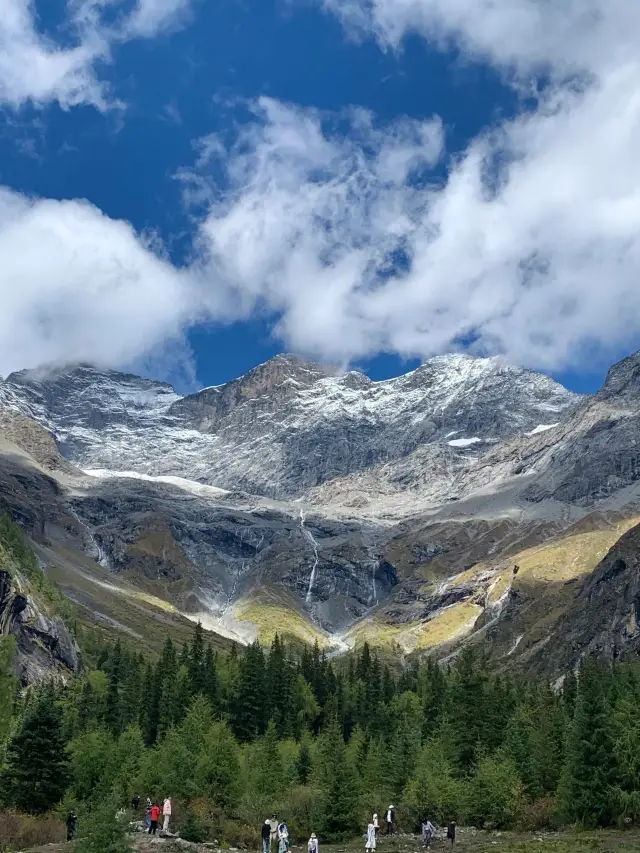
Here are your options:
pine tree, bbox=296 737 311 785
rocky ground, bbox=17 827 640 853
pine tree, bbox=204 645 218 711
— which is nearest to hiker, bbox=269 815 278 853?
rocky ground, bbox=17 827 640 853

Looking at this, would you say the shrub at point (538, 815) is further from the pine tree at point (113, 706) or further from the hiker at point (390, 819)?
the pine tree at point (113, 706)

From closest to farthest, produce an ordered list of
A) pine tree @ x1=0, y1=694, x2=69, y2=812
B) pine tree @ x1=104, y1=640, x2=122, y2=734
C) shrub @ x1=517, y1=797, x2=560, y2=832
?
pine tree @ x1=0, y1=694, x2=69, y2=812 → shrub @ x1=517, y1=797, x2=560, y2=832 → pine tree @ x1=104, y1=640, x2=122, y2=734

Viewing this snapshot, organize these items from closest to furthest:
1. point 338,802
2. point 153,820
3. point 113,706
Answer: point 153,820 → point 338,802 → point 113,706

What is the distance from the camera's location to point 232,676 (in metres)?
139

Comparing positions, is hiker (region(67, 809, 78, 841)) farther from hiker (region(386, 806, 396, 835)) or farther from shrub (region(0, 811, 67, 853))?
hiker (region(386, 806, 396, 835))

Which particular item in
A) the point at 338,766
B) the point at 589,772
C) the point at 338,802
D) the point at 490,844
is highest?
the point at 338,766

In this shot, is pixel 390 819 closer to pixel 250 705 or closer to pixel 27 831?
pixel 27 831

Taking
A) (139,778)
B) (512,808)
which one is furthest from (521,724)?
(139,778)

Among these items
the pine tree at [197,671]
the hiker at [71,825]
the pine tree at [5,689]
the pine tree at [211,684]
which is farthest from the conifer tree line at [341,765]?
the pine tree at [197,671]

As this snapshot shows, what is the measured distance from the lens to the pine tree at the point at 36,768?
214 feet

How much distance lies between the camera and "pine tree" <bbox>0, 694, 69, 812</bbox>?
6538 cm


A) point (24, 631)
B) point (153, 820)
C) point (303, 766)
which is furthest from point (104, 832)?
point (24, 631)

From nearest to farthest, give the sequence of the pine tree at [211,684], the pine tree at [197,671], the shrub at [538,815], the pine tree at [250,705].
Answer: the shrub at [538,815]
the pine tree at [250,705]
the pine tree at [211,684]
the pine tree at [197,671]

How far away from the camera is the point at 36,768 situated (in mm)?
65750
